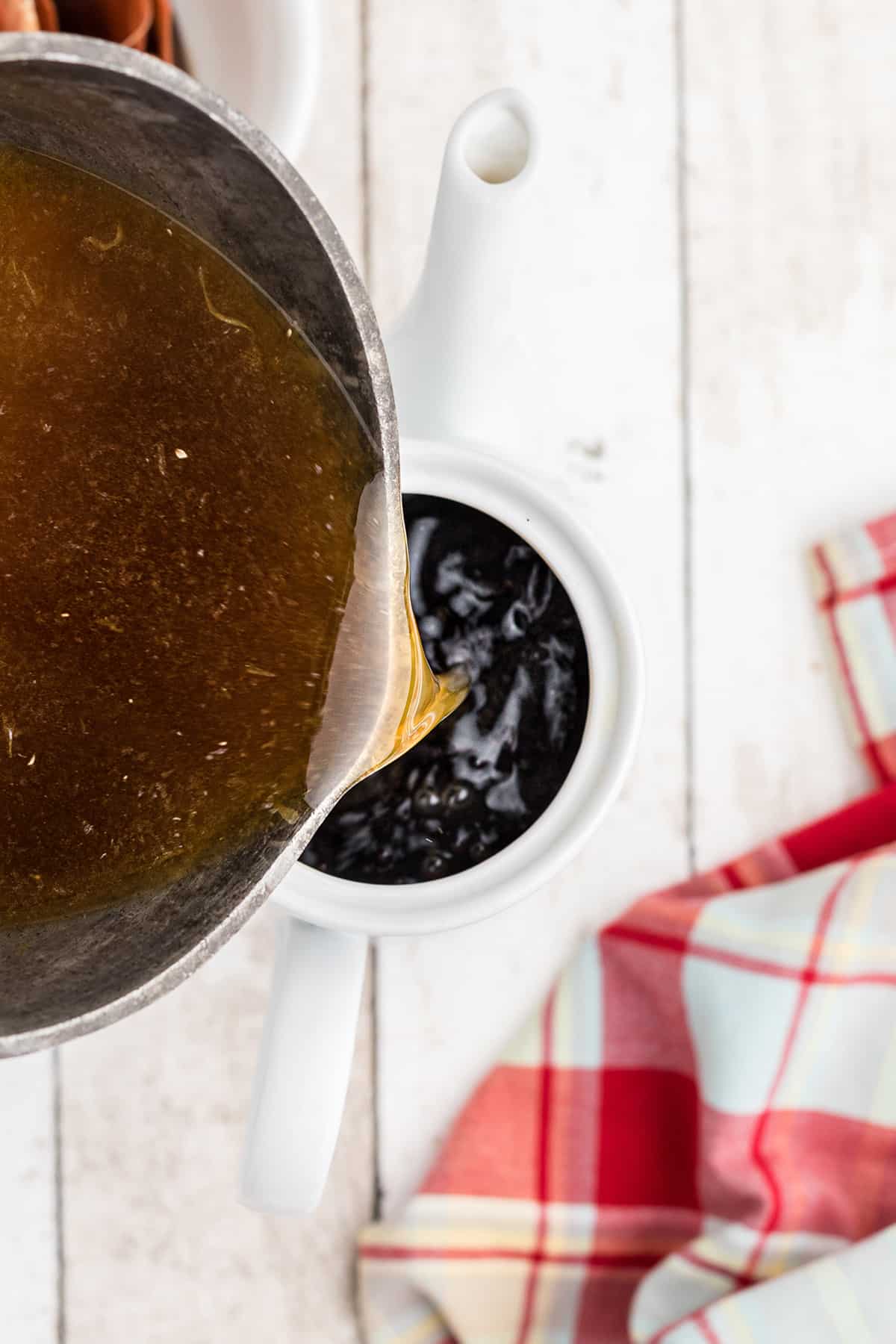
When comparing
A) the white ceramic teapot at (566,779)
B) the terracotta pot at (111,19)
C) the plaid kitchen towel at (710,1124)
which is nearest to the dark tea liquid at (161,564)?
the white ceramic teapot at (566,779)

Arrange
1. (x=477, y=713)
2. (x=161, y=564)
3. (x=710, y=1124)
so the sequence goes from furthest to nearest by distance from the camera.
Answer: (x=710, y=1124) → (x=477, y=713) → (x=161, y=564)

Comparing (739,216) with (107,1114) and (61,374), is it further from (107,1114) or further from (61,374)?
(107,1114)

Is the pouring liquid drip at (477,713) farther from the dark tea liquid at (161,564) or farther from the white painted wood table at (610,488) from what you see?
the white painted wood table at (610,488)

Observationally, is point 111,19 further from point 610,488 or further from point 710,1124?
point 710,1124

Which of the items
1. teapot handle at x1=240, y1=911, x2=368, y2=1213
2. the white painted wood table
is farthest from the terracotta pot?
teapot handle at x1=240, y1=911, x2=368, y2=1213

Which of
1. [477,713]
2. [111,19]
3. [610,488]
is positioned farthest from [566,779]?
[111,19]

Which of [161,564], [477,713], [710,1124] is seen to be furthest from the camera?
[710,1124]

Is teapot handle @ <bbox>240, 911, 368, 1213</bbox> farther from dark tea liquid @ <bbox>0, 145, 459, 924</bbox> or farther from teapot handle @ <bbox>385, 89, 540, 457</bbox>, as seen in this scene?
teapot handle @ <bbox>385, 89, 540, 457</bbox>
